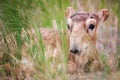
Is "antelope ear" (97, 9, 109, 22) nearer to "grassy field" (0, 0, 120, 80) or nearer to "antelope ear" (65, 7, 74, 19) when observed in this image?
"grassy field" (0, 0, 120, 80)

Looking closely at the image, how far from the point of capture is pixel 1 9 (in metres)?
5.73

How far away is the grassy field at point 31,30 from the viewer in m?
5.54

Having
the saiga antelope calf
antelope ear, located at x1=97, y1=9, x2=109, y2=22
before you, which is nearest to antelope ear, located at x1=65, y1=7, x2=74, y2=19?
the saiga antelope calf

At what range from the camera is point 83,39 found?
17.7 feet

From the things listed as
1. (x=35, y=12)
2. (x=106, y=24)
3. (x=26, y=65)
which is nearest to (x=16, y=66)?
(x=26, y=65)

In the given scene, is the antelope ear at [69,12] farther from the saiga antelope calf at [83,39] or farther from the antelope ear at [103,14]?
the antelope ear at [103,14]

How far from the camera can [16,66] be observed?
5633mm

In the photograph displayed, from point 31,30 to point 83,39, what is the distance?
522 mm

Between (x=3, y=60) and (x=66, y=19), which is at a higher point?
(x=66, y=19)

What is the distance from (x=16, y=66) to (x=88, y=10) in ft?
2.77

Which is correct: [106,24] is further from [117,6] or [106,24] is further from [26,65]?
[26,65]

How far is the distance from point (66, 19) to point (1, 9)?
630mm

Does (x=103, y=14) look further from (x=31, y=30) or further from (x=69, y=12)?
(x=31, y=30)

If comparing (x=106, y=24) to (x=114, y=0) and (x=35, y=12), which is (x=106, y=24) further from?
(x=35, y=12)
